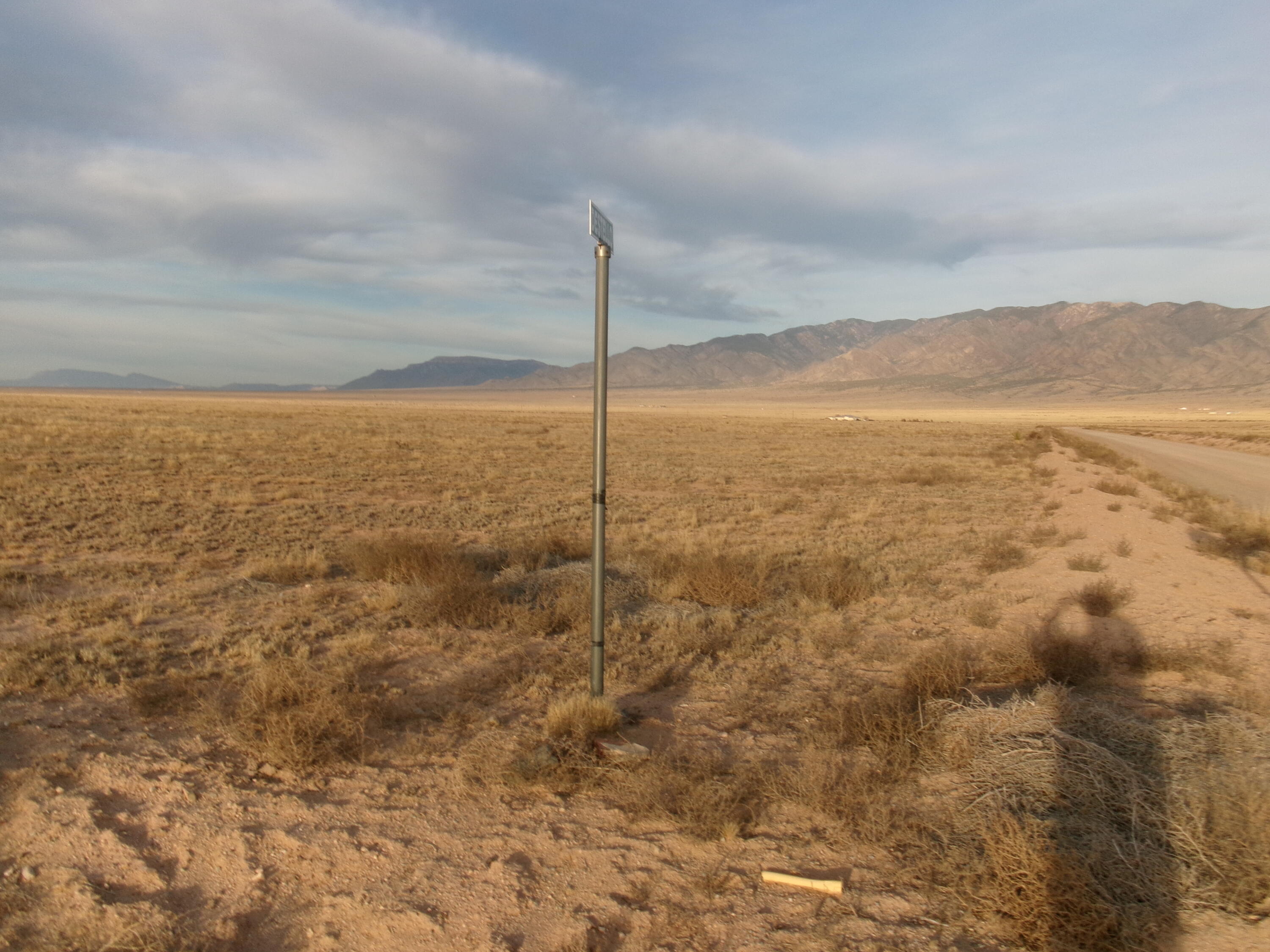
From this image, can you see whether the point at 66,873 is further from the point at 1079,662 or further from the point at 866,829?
the point at 1079,662


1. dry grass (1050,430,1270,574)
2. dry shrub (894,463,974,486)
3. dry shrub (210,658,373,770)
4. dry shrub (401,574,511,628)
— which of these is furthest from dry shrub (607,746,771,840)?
dry shrub (894,463,974,486)

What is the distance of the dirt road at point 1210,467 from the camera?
19125 mm

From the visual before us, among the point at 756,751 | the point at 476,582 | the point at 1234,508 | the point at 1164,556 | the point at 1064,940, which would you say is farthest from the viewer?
the point at 1234,508

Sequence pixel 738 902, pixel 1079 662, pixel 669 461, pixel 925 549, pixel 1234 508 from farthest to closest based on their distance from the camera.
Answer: pixel 669 461
pixel 1234 508
pixel 925 549
pixel 1079 662
pixel 738 902

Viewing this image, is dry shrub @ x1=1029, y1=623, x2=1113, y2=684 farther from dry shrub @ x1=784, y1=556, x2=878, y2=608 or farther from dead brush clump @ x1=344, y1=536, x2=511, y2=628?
dead brush clump @ x1=344, y1=536, x2=511, y2=628

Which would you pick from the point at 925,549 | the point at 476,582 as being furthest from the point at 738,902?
the point at 925,549

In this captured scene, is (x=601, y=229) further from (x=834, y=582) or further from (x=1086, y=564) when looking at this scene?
(x=1086, y=564)

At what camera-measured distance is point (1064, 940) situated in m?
3.04

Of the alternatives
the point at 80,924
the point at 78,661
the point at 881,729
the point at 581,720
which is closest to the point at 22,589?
the point at 78,661

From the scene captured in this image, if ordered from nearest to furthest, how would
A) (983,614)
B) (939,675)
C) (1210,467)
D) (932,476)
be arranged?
(939,675) → (983,614) → (932,476) → (1210,467)

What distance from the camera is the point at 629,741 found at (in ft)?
16.0

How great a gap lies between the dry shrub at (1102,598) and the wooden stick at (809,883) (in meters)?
5.99

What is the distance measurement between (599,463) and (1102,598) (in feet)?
20.1

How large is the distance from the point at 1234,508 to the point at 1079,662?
40.9 feet
